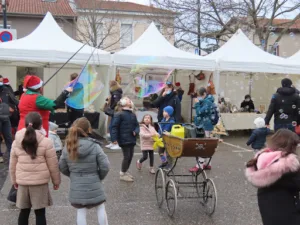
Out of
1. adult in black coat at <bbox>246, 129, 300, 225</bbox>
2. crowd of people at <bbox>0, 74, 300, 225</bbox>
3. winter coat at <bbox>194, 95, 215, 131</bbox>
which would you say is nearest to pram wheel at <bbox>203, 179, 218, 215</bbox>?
crowd of people at <bbox>0, 74, 300, 225</bbox>

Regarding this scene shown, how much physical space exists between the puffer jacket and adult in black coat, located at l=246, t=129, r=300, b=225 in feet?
6.48

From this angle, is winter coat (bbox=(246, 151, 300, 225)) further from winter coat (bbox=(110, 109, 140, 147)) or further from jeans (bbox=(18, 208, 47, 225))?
winter coat (bbox=(110, 109, 140, 147))

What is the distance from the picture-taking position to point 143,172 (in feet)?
23.3

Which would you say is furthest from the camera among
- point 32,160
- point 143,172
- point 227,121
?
point 227,121

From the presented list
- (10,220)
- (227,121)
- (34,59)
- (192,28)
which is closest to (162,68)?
(227,121)

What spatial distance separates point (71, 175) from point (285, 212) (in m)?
2.04

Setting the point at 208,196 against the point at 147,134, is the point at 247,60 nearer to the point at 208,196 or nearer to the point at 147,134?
the point at 147,134

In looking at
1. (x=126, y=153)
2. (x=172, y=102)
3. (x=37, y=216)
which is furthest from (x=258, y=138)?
(x=37, y=216)

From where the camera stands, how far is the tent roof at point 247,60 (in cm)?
1117

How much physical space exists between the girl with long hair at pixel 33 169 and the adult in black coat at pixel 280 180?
6.56 ft

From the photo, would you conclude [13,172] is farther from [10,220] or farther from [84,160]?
[10,220]

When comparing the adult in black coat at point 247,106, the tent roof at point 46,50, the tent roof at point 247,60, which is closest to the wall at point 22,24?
the tent roof at point 46,50

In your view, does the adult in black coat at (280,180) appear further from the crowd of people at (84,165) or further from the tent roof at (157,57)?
the tent roof at (157,57)

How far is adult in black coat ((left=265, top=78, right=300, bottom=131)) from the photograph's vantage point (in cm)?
674
